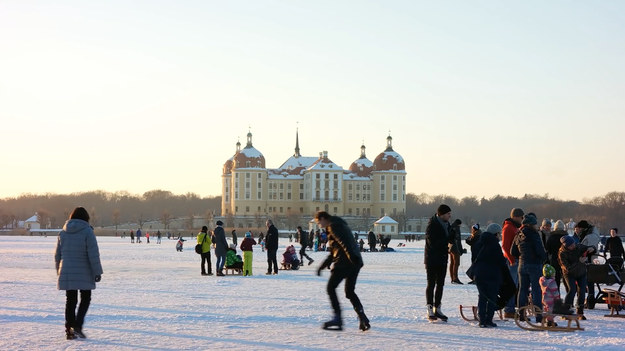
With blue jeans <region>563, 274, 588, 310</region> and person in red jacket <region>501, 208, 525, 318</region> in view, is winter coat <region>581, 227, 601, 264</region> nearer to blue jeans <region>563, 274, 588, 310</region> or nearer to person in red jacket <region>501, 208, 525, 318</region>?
blue jeans <region>563, 274, 588, 310</region>

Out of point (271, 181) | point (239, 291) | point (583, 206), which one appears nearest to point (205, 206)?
point (271, 181)

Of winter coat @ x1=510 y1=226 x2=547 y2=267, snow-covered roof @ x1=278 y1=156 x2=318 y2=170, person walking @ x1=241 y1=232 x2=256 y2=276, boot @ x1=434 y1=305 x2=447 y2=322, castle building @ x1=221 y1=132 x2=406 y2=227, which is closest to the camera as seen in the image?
winter coat @ x1=510 y1=226 x2=547 y2=267

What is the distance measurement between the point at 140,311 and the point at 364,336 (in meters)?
3.69

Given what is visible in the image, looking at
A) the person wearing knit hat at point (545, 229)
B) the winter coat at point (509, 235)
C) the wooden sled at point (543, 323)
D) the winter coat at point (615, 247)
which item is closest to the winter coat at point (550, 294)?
the wooden sled at point (543, 323)

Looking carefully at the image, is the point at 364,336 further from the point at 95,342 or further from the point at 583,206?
the point at 583,206

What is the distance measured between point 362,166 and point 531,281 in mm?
118341

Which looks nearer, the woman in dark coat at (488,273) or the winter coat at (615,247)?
the woman in dark coat at (488,273)

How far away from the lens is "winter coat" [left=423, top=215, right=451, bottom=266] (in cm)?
984

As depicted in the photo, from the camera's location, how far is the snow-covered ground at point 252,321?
836 centimetres

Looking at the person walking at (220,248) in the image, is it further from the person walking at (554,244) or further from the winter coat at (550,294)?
the winter coat at (550,294)

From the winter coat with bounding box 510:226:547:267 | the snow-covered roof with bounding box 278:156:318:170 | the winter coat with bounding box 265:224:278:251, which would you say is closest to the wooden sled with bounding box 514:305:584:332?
the winter coat with bounding box 510:226:547:267

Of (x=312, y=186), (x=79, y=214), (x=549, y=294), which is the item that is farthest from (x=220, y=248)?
(x=312, y=186)

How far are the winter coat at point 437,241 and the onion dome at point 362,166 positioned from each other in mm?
116472

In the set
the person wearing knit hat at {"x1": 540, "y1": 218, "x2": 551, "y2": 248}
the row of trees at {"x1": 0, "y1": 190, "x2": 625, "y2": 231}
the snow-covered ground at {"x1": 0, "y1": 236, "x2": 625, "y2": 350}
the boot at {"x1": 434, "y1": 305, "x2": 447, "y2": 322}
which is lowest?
the snow-covered ground at {"x1": 0, "y1": 236, "x2": 625, "y2": 350}
